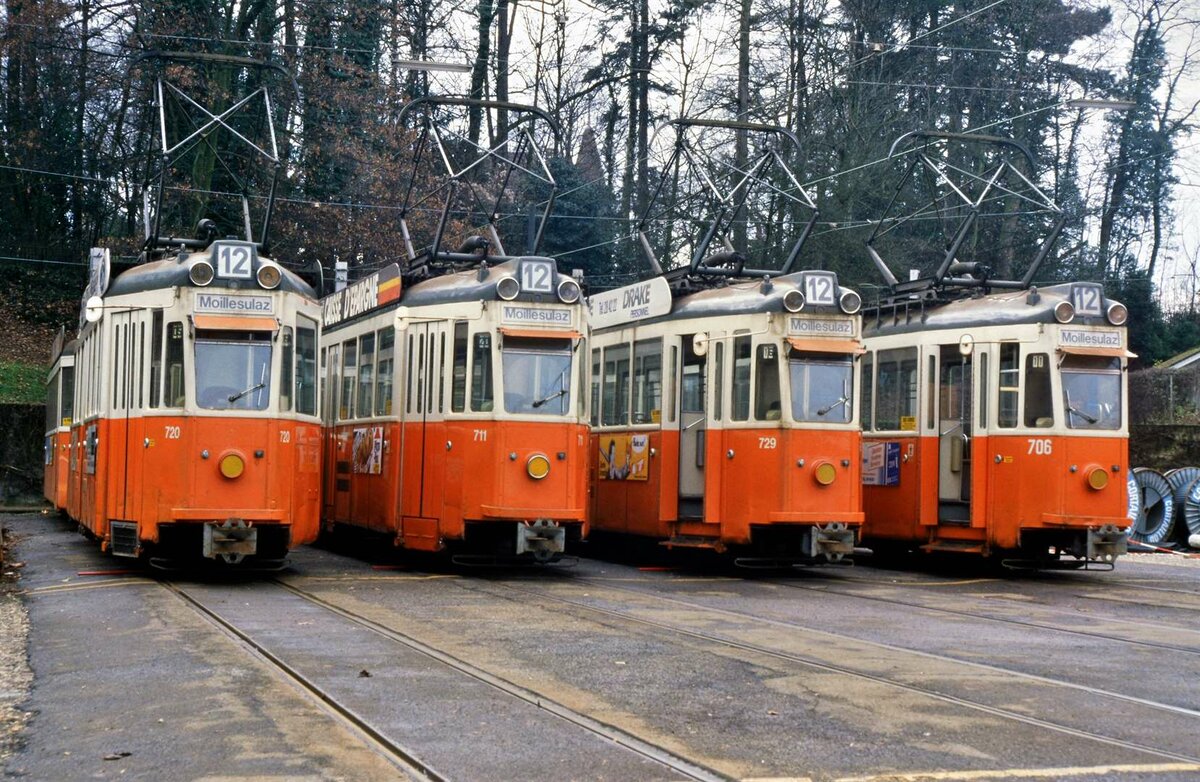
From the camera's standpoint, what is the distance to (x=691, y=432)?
18.3 meters

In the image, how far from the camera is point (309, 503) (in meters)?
16.0

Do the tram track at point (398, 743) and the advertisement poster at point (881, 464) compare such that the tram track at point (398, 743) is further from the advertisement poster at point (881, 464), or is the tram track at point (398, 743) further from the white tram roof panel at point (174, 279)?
A: the advertisement poster at point (881, 464)

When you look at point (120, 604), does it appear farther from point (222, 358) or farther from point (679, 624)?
point (679, 624)

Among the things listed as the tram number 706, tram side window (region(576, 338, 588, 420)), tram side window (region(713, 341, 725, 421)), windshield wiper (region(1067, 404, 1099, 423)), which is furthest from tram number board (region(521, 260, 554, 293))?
windshield wiper (region(1067, 404, 1099, 423))

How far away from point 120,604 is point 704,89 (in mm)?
28465

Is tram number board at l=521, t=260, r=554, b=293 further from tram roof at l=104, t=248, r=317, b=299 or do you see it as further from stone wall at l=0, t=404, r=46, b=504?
stone wall at l=0, t=404, r=46, b=504

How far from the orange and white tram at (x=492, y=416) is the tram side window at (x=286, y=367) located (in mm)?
1988

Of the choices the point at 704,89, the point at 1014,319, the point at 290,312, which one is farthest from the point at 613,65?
the point at 290,312

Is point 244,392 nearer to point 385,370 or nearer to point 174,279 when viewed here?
point 174,279

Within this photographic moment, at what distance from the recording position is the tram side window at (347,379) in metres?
20.2

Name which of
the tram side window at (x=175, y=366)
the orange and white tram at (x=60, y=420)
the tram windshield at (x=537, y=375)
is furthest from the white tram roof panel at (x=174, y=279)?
the orange and white tram at (x=60, y=420)

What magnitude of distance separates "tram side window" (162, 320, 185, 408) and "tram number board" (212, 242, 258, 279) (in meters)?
0.66

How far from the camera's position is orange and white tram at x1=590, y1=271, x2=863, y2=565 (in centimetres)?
1725

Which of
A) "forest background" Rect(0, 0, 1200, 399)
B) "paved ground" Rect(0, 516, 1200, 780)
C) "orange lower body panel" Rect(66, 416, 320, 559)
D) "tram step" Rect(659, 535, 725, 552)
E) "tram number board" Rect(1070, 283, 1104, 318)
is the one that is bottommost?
"paved ground" Rect(0, 516, 1200, 780)
